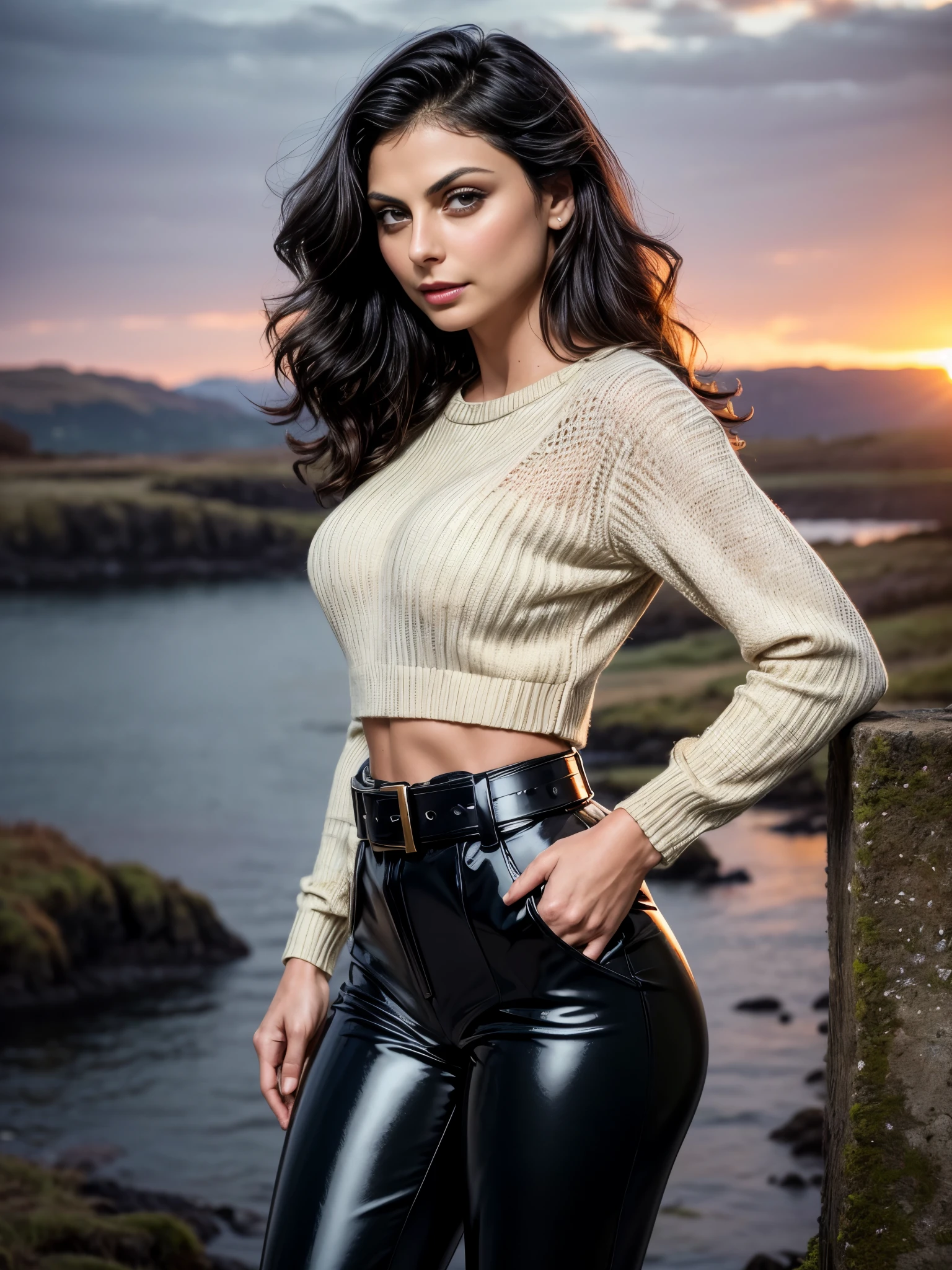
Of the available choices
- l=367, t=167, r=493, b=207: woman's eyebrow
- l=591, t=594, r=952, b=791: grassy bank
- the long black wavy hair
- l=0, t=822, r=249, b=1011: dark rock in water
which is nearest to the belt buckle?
the long black wavy hair

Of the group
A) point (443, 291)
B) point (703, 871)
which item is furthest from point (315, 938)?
point (703, 871)

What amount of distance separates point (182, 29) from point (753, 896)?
3.96 metres

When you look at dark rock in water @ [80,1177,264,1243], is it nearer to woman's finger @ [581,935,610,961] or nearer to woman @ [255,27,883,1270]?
woman @ [255,27,883,1270]

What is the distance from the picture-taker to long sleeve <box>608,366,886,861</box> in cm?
122

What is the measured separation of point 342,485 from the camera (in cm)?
166

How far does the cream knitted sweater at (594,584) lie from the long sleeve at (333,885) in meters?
0.10

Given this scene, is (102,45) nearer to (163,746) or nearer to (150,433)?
(150,433)

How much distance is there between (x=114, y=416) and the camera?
5.78 m

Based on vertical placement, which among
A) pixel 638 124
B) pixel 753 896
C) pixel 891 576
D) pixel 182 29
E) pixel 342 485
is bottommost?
pixel 753 896

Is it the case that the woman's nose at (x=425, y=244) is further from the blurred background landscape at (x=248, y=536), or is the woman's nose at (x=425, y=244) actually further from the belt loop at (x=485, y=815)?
the blurred background landscape at (x=248, y=536)

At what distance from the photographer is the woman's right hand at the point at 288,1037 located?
1.52 meters

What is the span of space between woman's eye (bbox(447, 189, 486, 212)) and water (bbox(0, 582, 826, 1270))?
159 inches

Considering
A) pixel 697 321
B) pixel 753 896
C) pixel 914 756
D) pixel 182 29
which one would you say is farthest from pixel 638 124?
pixel 914 756

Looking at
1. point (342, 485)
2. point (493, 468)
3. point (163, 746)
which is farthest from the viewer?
point (163, 746)
